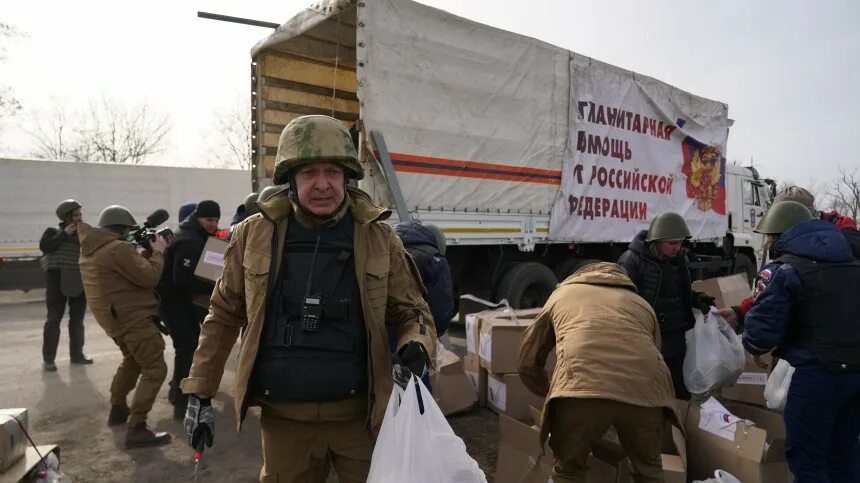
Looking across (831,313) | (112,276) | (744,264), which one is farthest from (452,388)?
(744,264)

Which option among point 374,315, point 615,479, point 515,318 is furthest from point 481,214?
point 374,315

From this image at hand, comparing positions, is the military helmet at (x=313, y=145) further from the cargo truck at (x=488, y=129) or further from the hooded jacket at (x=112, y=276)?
the cargo truck at (x=488, y=129)

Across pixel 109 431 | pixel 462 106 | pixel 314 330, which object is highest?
pixel 462 106

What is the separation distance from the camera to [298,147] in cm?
176

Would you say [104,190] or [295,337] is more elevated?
[104,190]

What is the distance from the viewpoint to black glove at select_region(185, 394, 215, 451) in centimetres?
173

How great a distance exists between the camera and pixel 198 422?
1.74m

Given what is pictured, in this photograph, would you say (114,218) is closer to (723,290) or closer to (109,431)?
(109,431)

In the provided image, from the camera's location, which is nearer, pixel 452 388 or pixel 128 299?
pixel 128 299

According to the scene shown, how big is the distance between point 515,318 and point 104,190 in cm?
1079

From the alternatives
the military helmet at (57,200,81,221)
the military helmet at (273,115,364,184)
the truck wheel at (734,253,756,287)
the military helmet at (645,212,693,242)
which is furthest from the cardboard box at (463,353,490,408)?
the truck wheel at (734,253,756,287)

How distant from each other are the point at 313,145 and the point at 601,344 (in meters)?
1.46

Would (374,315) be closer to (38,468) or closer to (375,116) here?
(38,468)

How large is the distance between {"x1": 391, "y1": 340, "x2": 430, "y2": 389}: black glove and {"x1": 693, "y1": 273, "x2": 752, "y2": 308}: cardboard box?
12.1ft
